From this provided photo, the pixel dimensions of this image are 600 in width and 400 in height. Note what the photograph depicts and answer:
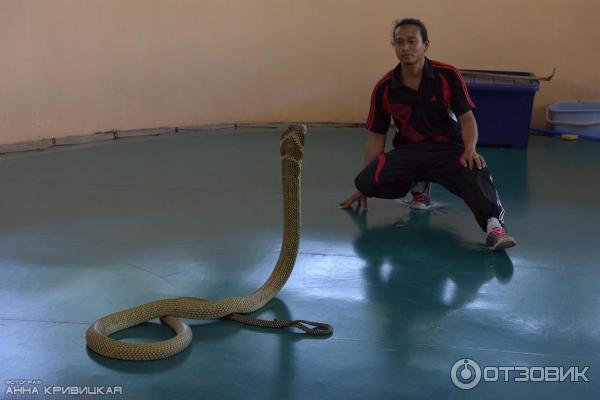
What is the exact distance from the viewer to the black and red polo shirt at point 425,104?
3568 millimetres

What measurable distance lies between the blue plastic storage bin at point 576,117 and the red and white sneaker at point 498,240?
3586 millimetres

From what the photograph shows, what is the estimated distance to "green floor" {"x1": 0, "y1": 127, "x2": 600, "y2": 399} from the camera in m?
2.01

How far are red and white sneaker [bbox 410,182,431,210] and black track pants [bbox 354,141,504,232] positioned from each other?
6.0 inches

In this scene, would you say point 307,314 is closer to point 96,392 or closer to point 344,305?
point 344,305

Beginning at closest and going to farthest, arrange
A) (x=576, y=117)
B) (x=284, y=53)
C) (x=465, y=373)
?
(x=465, y=373) < (x=576, y=117) < (x=284, y=53)

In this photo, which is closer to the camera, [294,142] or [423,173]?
[294,142]

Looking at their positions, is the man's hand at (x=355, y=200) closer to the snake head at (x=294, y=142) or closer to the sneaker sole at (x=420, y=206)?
the sneaker sole at (x=420, y=206)

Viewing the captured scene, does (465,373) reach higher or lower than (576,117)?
lower

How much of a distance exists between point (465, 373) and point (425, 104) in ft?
6.13

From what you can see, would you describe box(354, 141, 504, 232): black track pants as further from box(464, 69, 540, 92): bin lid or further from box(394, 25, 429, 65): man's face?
box(464, 69, 540, 92): bin lid

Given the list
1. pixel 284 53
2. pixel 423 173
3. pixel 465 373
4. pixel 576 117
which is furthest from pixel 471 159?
pixel 284 53

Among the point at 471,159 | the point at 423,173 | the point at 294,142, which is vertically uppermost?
the point at 294,142

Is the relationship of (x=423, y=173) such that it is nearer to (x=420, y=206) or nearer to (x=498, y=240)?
(x=420, y=206)

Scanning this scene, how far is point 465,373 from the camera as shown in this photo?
2018 mm
